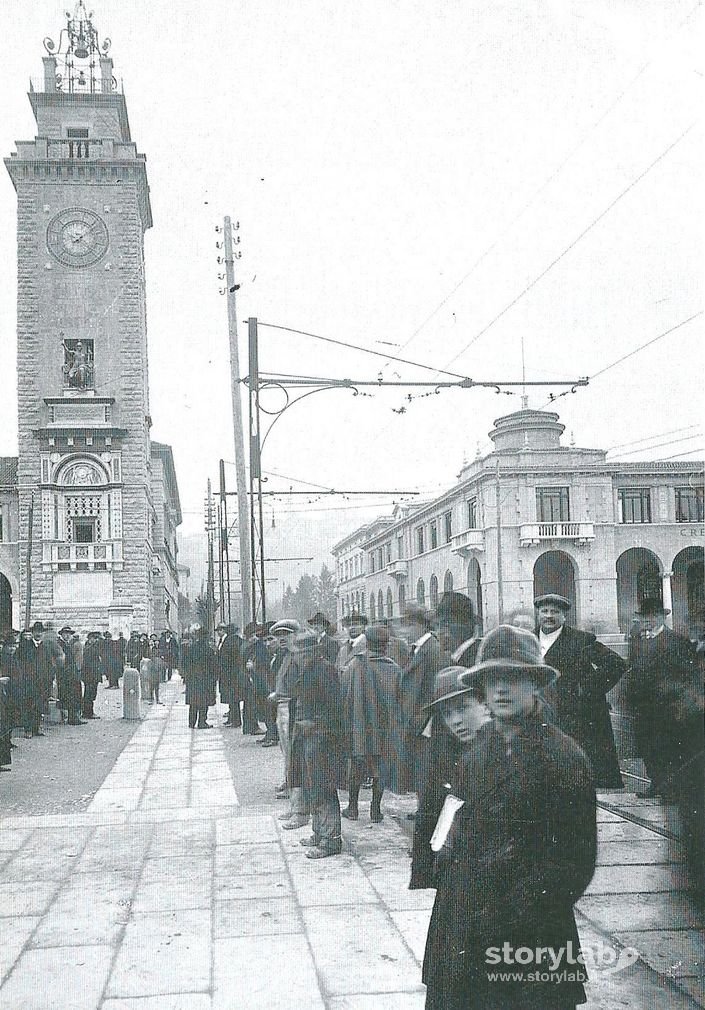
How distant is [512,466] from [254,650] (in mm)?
8206

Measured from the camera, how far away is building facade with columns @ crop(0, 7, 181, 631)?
36.7 metres

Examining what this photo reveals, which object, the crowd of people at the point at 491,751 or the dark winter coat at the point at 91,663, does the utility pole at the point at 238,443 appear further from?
the crowd of people at the point at 491,751

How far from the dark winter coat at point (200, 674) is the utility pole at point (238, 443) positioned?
1.76m

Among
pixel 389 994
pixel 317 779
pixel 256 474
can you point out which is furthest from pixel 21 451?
pixel 389 994

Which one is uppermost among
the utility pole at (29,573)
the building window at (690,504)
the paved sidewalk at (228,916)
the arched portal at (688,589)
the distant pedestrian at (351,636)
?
the utility pole at (29,573)

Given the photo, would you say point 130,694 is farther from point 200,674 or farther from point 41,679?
point 41,679

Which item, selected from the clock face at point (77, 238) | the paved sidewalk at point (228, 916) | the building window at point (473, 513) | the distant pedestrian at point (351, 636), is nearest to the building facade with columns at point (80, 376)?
the clock face at point (77, 238)

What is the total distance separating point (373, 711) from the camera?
8.12m

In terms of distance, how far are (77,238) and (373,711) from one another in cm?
3356

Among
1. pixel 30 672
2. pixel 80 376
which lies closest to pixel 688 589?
pixel 30 672

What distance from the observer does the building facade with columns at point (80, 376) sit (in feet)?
120

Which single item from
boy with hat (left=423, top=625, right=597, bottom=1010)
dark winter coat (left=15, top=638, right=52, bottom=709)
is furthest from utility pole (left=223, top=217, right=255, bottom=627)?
boy with hat (left=423, top=625, right=597, bottom=1010)

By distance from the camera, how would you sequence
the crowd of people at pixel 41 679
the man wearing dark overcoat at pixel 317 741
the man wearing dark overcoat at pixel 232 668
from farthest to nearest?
the man wearing dark overcoat at pixel 232 668
the crowd of people at pixel 41 679
the man wearing dark overcoat at pixel 317 741

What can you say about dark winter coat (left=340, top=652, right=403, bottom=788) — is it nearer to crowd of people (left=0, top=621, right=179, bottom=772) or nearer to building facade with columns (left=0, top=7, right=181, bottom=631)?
crowd of people (left=0, top=621, right=179, bottom=772)
